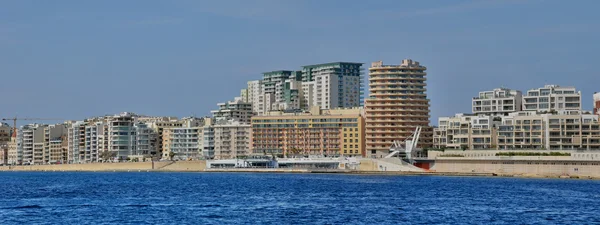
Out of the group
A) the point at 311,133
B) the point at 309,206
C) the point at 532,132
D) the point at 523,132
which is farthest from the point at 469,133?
the point at 309,206

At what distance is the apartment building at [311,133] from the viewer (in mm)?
183875

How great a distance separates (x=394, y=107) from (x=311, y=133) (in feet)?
65.9

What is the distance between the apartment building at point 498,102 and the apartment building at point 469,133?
1227 cm

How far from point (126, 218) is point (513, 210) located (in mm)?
26636

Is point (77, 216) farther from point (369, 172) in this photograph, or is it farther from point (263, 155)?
point (263, 155)

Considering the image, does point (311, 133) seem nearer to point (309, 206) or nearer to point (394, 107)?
point (394, 107)

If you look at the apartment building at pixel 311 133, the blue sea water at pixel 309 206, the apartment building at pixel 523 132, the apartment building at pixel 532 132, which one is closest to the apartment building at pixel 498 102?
the apartment building at pixel 532 132

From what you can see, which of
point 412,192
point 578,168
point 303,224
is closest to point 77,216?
point 303,224

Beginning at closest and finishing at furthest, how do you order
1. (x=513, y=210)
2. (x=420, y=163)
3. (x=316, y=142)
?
(x=513, y=210) < (x=420, y=163) < (x=316, y=142)

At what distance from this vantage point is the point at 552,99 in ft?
543

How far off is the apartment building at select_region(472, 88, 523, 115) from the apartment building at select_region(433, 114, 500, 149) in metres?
12.3

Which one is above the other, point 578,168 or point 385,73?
point 385,73

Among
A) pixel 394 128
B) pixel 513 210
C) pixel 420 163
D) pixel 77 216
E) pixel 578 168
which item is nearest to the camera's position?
pixel 77 216

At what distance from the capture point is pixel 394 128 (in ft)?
571
